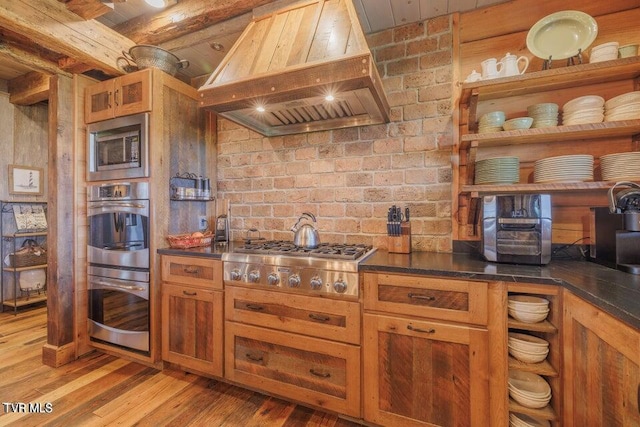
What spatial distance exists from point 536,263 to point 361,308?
2.97 feet

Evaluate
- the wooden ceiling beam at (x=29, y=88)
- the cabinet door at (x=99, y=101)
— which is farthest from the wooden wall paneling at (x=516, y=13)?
the wooden ceiling beam at (x=29, y=88)

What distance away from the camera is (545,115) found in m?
1.47

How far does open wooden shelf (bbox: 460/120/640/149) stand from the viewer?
1331 millimetres

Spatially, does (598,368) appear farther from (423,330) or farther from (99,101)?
(99,101)

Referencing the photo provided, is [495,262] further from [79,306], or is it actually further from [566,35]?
[79,306]

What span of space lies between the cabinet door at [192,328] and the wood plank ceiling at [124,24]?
174 cm

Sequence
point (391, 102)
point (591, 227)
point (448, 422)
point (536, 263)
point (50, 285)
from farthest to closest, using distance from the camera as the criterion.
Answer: point (50, 285), point (391, 102), point (591, 227), point (536, 263), point (448, 422)

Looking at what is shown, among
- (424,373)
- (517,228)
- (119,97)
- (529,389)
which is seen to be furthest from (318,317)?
(119,97)

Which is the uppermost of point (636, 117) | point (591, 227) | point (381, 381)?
point (636, 117)

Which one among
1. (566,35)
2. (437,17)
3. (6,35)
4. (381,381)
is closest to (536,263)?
(381,381)

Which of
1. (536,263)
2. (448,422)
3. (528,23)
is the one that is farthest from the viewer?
(528,23)

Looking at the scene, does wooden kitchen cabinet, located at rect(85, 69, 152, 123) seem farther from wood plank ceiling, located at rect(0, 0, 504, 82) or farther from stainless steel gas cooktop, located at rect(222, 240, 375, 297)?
stainless steel gas cooktop, located at rect(222, 240, 375, 297)

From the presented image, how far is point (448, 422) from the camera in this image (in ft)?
4.14

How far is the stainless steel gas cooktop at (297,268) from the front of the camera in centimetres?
144
